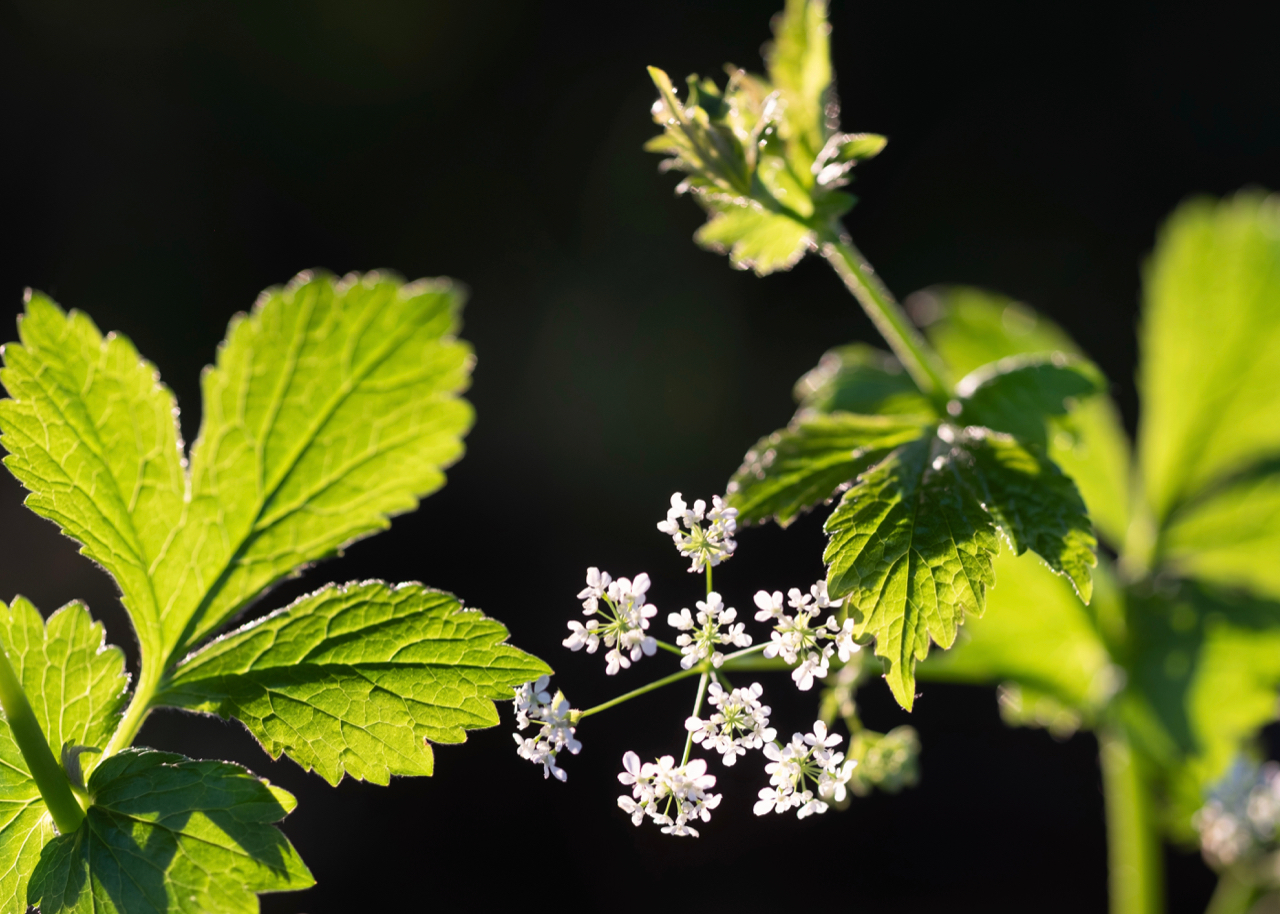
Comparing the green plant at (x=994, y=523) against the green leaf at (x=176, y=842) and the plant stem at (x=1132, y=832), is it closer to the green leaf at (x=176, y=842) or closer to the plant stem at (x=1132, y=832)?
the plant stem at (x=1132, y=832)

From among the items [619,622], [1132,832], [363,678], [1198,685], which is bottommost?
[1132,832]

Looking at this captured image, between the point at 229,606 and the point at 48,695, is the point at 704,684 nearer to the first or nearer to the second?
the point at 229,606

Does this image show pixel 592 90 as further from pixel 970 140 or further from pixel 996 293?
pixel 996 293

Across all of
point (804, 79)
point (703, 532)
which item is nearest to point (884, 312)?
point (804, 79)

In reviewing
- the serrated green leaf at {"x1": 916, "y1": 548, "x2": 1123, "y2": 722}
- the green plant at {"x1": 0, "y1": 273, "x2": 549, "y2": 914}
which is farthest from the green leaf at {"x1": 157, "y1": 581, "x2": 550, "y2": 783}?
the serrated green leaf at {"x1": 916, "y1": 548, "x2": 1123, "y2": 722}

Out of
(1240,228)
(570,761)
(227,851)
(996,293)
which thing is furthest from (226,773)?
(996,293)

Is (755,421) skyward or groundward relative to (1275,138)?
skyward
